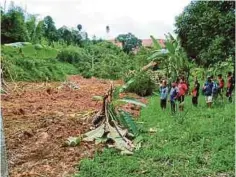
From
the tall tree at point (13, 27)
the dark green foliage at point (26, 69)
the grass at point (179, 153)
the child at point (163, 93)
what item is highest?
the tall tree at point (13, 27)

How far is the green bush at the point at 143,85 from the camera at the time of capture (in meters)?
13.8

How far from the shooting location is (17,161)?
19.9ft

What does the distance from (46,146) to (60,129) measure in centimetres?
89

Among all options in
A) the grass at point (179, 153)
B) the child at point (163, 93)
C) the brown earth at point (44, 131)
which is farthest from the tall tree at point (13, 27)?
the grass at point (179, 153)

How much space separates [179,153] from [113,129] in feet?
4.79

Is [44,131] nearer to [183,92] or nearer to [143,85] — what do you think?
[183,92]

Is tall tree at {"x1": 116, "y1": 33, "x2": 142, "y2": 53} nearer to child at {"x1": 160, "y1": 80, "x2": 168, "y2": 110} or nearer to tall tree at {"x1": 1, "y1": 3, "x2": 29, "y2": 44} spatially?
tall tree at {"x1": 1, "y1": 3, "x2": 29, "y2": 44}

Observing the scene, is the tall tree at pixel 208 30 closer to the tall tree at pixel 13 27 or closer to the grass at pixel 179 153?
the tall tree at pixel 13 27

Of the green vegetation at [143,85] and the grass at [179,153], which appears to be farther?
the green vegetation at [143,85]

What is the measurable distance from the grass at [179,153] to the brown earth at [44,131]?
1.46 ft

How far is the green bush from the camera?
13.8 meters

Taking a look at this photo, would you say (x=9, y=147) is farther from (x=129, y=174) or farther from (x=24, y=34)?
(x=24, y=34)

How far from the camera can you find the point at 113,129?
23.4 ft

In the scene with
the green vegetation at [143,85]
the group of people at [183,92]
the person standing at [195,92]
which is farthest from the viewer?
the green vegetation at [143,85]
